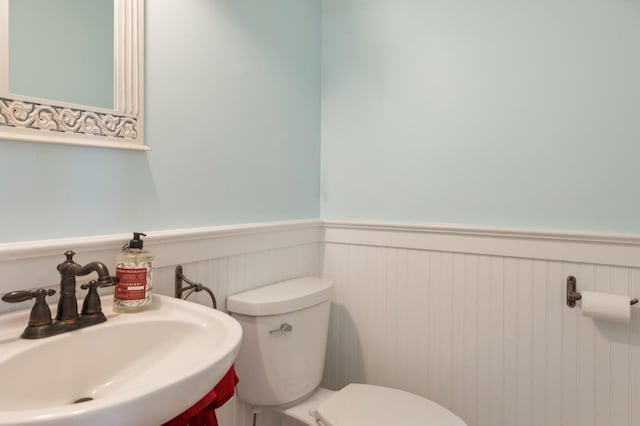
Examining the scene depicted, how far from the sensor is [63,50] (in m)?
1.01

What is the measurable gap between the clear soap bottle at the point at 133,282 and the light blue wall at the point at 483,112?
98 cm

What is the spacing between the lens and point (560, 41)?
4.54 feet

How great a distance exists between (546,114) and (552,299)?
63 centimetres

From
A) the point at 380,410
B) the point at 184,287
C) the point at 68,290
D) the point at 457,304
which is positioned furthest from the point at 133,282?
the point at 457,304

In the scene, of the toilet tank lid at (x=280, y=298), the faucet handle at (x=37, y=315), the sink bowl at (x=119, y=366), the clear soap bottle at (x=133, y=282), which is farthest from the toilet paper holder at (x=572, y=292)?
the faucet handle at (x=37, y=315)

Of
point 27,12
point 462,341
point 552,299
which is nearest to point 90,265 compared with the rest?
point 27,12

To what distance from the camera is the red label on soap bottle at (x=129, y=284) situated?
0.97 meters

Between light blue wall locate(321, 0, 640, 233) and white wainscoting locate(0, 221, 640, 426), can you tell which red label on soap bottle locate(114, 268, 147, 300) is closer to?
white wainscoting locate(0, 221, 640, 426)

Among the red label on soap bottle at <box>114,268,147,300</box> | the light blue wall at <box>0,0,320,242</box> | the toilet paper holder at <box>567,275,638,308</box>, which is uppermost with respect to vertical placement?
the light blue wall at <box>0,0,320,242</box>

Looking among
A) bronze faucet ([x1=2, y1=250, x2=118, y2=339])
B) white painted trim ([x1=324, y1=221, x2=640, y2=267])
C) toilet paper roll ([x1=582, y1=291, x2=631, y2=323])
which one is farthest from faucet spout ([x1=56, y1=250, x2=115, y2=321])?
toilet paper roll ([x1=582, y1=291, x2=631, y2=323])

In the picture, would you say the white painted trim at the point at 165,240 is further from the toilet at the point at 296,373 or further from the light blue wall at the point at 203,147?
the toilet at the point at 296,373

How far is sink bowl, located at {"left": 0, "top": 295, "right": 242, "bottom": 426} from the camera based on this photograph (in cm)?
60

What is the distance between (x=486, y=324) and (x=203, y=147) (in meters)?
1.17

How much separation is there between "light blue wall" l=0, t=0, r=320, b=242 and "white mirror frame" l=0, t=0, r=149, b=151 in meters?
0.03
